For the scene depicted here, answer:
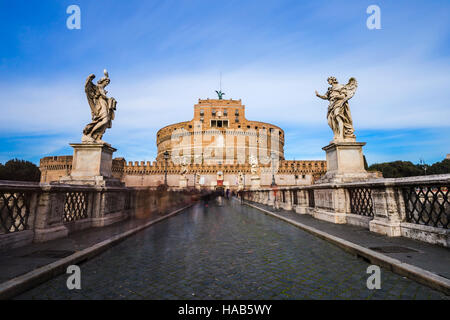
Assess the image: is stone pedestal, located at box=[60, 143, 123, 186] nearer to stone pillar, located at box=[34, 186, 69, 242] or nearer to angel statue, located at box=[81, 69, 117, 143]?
angel statue, located at box=[81, 69, 117, 143]

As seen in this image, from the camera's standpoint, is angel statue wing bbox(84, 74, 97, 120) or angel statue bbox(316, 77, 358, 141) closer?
angel statue wing bbox(84, 74, 97, 120)

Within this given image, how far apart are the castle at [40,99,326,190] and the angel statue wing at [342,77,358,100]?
50795 mm

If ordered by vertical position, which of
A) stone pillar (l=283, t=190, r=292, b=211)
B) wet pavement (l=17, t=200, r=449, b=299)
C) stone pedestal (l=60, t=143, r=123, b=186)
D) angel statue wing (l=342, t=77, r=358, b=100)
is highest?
angel statue wing (l=342, t=77, r=358, b=100)

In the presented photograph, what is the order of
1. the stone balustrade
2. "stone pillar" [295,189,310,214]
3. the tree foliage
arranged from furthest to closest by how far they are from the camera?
the tree foliage < "stone pillar" [295,189,310,214] < the stone balustrade

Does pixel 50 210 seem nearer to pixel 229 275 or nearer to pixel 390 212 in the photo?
pixel 229 275

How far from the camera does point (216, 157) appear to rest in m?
74.9

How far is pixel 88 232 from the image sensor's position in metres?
5.85

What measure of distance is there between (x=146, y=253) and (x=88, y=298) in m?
1.89

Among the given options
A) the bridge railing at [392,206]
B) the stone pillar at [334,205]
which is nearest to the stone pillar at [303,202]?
the bridge railing at [392,206]

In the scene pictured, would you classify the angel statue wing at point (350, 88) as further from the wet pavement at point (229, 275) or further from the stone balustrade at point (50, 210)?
the stone balustrade at point (50, 210)

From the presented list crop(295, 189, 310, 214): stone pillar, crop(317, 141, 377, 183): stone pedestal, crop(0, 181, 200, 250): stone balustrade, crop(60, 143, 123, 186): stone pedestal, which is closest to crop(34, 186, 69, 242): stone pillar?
crop(0, 181, 200, 250): stone balustrade

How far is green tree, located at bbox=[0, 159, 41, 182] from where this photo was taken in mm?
58575

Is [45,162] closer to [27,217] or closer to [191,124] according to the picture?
[191,124]

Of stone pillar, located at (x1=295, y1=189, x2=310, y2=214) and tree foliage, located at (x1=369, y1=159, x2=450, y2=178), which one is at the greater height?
tree foliage, located at (x1=369, y1=159, x2=450, y2=178)
